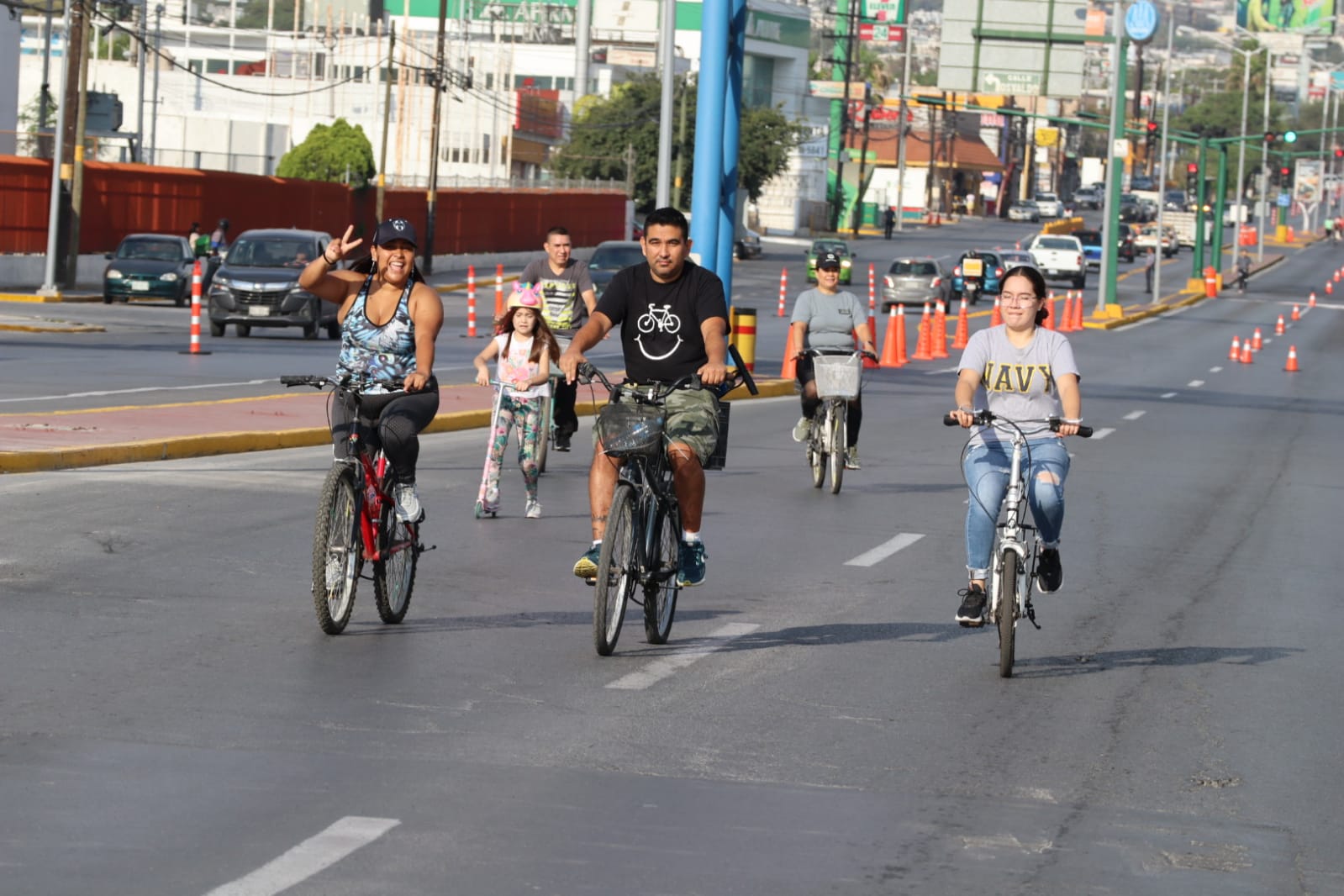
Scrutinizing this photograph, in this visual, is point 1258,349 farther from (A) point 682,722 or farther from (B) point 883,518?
(A) point 682,722

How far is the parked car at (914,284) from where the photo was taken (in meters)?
57.9

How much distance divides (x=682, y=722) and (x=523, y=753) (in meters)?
0.85

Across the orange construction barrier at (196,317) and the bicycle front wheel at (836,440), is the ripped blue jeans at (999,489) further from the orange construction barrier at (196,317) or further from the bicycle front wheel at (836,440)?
the orange construction barrier at (196,317)

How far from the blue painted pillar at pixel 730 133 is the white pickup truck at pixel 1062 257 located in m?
47.8

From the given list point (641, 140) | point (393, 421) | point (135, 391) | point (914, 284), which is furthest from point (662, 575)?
point (641, 140)

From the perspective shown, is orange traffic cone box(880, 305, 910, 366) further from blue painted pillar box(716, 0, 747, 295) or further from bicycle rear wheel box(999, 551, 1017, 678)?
bicycle rear wheel box(999, 551, 1017, 678)

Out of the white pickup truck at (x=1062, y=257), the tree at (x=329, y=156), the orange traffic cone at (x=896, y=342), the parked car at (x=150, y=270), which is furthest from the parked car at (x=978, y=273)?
the tree at (x=329, y=156)

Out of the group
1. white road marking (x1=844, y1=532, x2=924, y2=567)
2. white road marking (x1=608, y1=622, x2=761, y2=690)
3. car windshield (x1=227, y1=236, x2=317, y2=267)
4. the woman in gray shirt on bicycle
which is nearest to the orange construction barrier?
car windshield (x1=227, y1=236, x2=317, y2=267)

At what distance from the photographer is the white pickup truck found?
76.7 meters

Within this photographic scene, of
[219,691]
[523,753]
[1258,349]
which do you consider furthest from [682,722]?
[1258,349]

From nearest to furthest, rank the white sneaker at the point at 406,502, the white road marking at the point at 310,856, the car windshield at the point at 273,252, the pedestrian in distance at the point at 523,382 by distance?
the white road marking at the point at 310,856 → the white sneaker at the point at 406,502 → the pedestrian in distance at the point at 523,382 → the car windshield at the point at 273,252

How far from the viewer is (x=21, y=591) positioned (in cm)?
1039

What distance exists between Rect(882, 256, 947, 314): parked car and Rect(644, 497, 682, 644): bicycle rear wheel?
1906 inches

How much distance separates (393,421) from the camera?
966 centimetres
